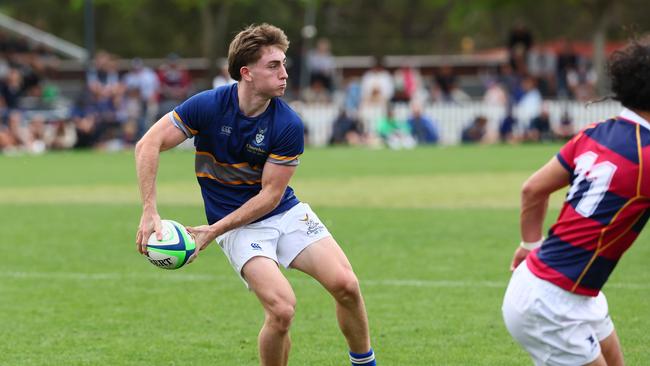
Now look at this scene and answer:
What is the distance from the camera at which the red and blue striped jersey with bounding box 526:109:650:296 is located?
456 cm

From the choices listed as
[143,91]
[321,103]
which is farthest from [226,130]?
[143,91]

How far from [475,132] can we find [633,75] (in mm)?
25517

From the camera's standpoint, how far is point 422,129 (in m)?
29.5

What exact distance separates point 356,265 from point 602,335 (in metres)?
6.42

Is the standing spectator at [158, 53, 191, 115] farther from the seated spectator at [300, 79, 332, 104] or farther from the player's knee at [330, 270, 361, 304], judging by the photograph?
the player's knee at [330, 270, 361, 304]

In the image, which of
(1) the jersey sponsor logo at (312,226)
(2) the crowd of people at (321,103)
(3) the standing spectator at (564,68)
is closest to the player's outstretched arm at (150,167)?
(1) the jersey sponsor logo at (312,226)

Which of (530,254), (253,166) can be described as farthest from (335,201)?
(530,254)

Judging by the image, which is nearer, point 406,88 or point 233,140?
point 233,140

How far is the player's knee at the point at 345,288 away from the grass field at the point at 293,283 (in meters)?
1.02

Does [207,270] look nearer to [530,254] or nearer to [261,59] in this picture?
[261,59]

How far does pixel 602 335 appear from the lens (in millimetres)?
4797

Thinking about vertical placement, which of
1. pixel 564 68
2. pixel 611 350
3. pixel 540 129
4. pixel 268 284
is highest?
pixel 611 350

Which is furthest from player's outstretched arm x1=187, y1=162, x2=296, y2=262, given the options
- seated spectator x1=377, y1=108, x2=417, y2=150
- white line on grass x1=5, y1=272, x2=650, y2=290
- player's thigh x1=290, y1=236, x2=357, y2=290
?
seated spectator x1=377, y1=108, x2=417, y2=150

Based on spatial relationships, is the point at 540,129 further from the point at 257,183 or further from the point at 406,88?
the point at 257,183
